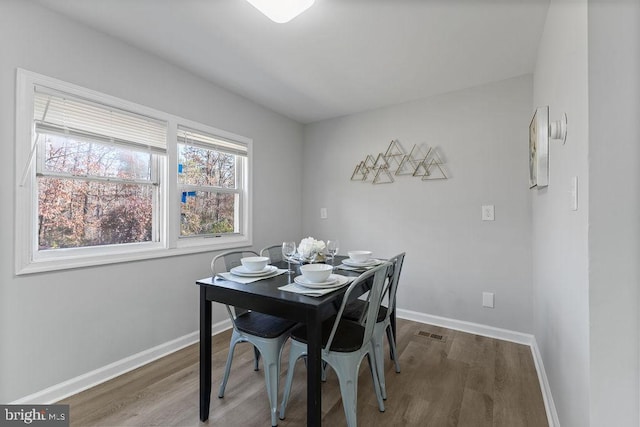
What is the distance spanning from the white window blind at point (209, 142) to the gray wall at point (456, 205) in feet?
4.15

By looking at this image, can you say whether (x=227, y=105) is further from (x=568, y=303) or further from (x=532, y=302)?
(x=532, y=302)

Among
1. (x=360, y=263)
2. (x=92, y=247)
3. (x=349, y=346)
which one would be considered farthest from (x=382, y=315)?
(x=92, y=247)

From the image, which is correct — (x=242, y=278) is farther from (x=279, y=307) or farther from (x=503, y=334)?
(x=503, y=334)

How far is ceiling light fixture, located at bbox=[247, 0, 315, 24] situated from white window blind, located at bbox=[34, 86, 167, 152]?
4.33 feet

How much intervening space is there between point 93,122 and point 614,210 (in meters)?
2.75

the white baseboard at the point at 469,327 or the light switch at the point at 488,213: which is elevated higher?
the light switch at the point at 488,213

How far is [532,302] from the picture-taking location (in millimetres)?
2465

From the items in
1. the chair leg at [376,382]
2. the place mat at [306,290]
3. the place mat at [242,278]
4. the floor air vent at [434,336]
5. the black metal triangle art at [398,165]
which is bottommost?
the floor air vent at [434,336]

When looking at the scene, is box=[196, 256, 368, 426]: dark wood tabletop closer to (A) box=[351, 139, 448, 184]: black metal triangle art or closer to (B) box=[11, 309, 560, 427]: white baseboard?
(B) box=[11, 309, 560, 427]: white baseboard

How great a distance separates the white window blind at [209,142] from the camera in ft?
8.04

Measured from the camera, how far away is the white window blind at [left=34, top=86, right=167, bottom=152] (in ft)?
5.55

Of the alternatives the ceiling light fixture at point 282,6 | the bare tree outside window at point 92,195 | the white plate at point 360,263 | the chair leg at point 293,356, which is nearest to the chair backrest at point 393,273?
the white plate at point 360,263

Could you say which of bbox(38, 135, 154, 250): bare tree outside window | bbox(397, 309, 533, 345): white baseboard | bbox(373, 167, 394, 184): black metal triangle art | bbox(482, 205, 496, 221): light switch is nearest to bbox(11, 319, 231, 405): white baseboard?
bbox(38, 135, 154, 250): bare tree outside window

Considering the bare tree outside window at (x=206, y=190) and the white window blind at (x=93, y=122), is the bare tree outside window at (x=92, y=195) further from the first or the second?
the bare tree outside window at (x=206, y=190)
